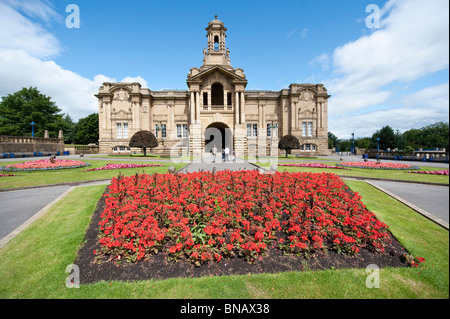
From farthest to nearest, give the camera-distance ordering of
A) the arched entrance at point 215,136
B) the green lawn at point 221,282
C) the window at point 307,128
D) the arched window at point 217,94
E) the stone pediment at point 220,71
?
the window at point 307,128 → the arched window at point 217,94 → the arched entrance at point 215,136 → the stone pediment at point 220,71 → the green lawn at point 221,282

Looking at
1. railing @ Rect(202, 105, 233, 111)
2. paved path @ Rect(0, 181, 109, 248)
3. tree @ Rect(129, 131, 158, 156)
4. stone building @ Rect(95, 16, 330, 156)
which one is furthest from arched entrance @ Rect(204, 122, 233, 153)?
paved path @ Rect(0, 181, 109, 248)

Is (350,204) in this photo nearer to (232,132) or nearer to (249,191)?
(249,191)

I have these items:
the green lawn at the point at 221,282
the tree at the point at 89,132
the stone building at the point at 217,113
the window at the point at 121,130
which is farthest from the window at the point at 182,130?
the tree at the point at 89,132

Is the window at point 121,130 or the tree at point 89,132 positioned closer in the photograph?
the window at point 121,130

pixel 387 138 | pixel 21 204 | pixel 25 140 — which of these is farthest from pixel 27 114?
pixel 387 138

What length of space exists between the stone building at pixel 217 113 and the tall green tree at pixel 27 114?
27.6 m

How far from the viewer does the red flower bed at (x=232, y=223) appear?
181 inches

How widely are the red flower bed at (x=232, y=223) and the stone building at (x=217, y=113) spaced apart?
27.9 m

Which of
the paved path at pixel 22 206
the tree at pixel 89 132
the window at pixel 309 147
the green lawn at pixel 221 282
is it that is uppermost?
the tree at pixel 89 132

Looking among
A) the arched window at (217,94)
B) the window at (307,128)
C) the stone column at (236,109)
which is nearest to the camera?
the stone column at (236,109)

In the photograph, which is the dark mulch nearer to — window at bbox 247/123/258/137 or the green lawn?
the green lawn

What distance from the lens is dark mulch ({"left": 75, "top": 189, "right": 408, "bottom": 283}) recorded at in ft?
13.7

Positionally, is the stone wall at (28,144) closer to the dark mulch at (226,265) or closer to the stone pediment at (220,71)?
the stone pediment at (220,71)

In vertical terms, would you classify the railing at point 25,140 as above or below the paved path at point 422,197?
above
